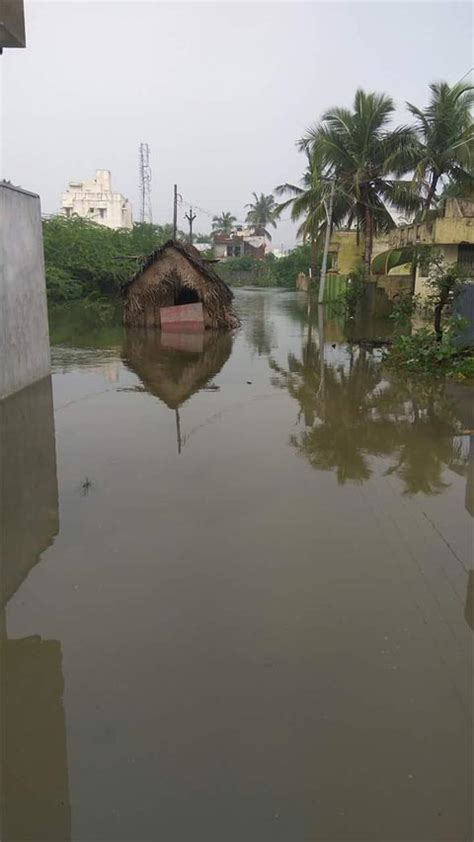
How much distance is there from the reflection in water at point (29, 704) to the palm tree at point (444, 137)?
72.1 feet

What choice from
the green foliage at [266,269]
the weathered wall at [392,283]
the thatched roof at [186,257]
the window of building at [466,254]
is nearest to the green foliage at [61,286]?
the thatched roof at [186,257]

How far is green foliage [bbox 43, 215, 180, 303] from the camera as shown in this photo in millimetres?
26812

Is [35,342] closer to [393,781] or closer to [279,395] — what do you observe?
[279,395]

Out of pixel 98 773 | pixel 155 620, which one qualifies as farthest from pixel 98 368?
pixel 98 773

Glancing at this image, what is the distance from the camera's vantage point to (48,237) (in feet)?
90.4

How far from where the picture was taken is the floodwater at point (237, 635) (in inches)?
Result: 92.7

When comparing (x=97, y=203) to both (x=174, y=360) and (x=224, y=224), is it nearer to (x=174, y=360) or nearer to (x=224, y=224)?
(x=224, y=224)

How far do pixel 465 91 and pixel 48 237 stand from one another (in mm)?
18233

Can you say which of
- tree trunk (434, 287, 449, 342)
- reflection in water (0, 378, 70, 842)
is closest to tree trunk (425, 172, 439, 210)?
tree trunk (434, 287, 449, 342)

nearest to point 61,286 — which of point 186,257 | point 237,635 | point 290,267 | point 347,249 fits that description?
point 186,257

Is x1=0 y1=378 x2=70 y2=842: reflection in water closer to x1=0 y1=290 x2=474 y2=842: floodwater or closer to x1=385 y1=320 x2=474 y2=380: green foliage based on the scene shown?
x1=0 y1=290 x2=474 y2=842: floodwater

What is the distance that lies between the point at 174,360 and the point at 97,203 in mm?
59134

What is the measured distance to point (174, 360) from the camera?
13.0 m

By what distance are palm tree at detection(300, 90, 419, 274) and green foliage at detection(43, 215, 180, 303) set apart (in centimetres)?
922
